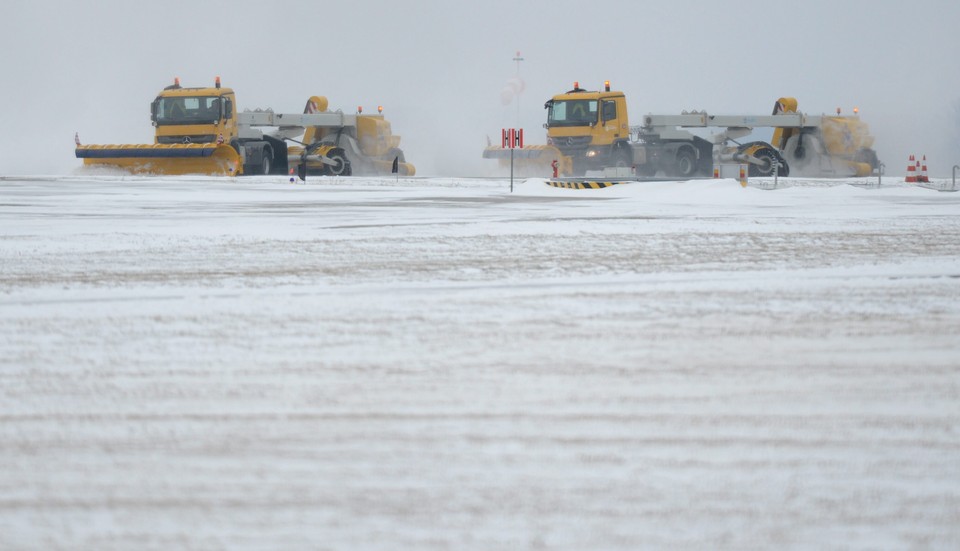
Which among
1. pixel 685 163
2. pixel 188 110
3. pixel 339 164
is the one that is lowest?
pixel 339 164

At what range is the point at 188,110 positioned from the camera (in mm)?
34094

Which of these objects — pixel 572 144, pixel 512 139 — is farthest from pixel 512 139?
pixel 572 144

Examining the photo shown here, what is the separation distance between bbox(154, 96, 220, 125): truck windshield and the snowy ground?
27652mm

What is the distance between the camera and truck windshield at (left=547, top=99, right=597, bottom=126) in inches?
1363

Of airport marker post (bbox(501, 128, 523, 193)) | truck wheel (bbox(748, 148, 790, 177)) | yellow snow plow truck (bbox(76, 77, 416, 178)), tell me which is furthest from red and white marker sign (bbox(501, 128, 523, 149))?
truck wheel (bbox(748, 148, 790, 177))

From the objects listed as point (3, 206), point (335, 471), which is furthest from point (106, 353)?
point (3, 206)

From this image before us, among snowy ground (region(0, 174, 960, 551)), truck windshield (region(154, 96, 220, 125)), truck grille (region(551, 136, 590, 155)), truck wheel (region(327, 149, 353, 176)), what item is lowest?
snowy ground (region(0, 174, 960, 551))

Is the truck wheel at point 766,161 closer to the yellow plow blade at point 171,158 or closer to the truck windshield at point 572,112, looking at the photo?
the truck windshield at point 572,112

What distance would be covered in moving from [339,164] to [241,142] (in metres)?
4.00

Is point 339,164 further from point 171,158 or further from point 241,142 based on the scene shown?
point 171,158

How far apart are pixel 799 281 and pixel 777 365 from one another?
8.06 feet

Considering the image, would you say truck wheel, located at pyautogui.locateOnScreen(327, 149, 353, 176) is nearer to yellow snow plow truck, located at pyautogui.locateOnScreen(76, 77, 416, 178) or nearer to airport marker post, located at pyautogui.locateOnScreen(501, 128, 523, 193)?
yellow snow plow truck, located at pyautogui.locateOnScreen(76, 77, 416, 178)

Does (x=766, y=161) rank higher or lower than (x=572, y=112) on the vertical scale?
lower

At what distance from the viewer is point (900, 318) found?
15.2ft
